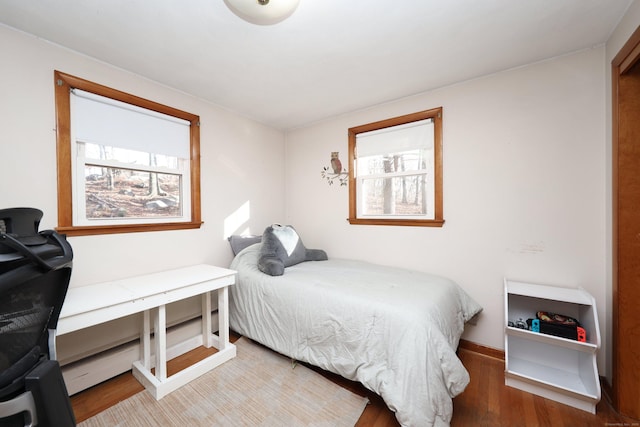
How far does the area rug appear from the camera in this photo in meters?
1.51

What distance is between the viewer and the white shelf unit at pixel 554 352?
62.5 inches

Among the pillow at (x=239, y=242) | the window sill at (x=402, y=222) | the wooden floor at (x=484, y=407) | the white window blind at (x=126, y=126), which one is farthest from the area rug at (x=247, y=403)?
the white window blind at (x=126, y=126)

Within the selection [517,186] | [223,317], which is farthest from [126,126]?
[517,186]

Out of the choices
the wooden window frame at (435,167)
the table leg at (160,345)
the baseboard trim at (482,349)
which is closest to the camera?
the table leg at (160,345)

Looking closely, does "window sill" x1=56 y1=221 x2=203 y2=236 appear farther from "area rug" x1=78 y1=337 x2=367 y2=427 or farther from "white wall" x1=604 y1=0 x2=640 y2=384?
"white wall" x1=604 y1=0 x2=640 y2=384

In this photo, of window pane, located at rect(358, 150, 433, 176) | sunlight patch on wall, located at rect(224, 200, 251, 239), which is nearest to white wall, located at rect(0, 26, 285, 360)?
sunlight patch on wall, located at rect(224, 200, 251, 239)

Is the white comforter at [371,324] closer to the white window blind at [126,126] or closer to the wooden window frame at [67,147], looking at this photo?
the wooden window frame at [67,147]

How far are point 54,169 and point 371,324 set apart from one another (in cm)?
238

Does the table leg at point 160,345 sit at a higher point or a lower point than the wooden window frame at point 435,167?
lower

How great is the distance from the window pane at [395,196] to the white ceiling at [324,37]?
35.9 inches

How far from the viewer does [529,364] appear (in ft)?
6.20

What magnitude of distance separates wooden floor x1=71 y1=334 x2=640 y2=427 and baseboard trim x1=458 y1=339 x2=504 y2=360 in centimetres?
15

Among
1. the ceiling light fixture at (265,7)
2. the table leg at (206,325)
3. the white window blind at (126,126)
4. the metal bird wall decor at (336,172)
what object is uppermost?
the ceiling light fixture at (265,7)

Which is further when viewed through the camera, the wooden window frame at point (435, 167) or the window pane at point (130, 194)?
the wooden window frame at point (435, 167)
